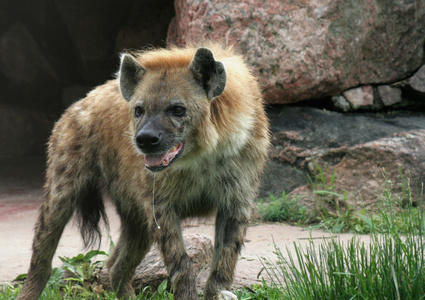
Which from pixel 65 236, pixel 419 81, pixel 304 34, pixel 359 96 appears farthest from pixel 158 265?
pixel 419 81

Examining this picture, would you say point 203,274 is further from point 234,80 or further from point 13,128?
point 13,128

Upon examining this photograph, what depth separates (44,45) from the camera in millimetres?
8070

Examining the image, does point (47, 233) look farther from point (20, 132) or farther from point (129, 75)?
point (20, 132)

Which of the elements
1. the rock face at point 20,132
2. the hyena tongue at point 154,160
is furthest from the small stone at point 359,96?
the rock face at point 20,132

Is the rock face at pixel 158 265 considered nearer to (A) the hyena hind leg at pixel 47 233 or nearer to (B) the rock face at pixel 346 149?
(A) the hyena hind leg at pixel 47 233

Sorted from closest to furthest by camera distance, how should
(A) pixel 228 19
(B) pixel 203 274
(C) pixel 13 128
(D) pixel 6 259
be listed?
(B) pixel 203 274, (D) pixel 6 259, (A) pixel 228 19, (C) pixel 13 128

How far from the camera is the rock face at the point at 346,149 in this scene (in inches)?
180

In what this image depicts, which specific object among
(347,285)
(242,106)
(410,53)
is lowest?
(347,285)

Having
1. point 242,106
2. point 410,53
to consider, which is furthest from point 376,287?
point 410,53

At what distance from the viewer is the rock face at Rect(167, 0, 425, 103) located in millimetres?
4695

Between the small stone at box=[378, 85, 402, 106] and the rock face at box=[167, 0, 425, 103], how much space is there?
24 cm

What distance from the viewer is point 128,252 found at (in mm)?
3502

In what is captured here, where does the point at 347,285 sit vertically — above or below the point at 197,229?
above

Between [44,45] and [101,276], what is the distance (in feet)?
17.0
